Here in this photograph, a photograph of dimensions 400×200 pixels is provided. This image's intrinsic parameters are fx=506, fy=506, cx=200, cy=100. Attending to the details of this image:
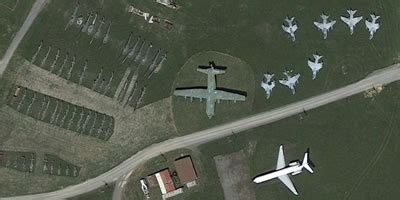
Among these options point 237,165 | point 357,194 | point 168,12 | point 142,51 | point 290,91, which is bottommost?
point 357,194

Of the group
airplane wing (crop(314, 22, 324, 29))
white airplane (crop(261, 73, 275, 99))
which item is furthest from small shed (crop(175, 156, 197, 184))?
airplane wing (crop(314, 22, 324, 29))

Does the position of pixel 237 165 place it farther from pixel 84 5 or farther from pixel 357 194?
pixel 84 5

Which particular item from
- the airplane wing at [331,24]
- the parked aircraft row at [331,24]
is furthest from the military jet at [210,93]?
the airplane wing at [331,24]

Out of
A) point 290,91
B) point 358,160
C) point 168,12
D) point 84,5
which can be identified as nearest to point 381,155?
point 358,160

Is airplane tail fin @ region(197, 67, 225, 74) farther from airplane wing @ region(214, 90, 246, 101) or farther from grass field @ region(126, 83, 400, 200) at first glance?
grass field @ region(126, 83, 400, 200)

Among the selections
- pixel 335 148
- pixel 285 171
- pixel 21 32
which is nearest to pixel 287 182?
pixel 285 171
